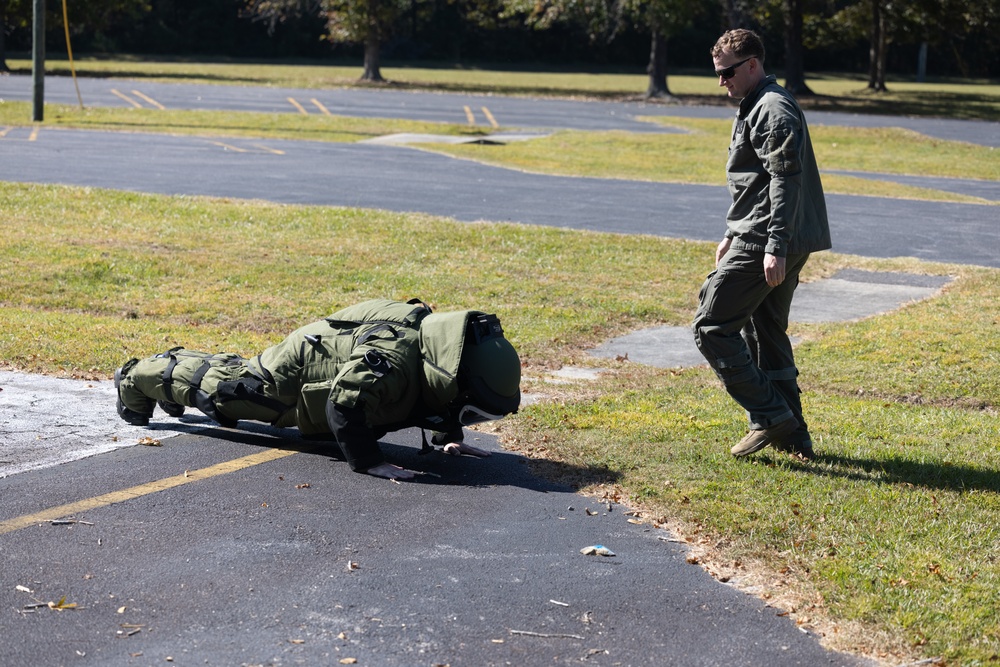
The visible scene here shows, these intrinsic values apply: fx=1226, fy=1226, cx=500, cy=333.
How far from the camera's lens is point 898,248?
14656mm

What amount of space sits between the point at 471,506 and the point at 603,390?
2.53 m

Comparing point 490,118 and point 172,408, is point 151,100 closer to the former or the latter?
point 490,118

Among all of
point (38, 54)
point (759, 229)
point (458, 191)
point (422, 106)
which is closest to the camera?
point (759, 229)

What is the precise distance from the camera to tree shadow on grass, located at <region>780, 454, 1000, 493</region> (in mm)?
5918

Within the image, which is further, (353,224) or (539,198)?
(539,198)

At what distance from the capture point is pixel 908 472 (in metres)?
6.08

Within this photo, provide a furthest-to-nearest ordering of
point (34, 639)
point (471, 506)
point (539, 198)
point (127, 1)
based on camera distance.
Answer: point (127, 1), point (539, 198), point (471, 506), point (34, 639)

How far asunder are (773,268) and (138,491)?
306 centimetres

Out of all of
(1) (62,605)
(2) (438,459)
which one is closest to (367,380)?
(2) (438,459)

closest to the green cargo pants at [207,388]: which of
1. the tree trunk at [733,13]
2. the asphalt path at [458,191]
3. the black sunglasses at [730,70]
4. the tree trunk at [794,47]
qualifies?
the black sunglasses at [730,70]

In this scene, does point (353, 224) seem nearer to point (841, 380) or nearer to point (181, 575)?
point (841, 380)

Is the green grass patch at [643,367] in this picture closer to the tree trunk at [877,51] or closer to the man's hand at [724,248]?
the man's hand at [724,248]

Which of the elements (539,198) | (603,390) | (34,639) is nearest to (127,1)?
(539,198)

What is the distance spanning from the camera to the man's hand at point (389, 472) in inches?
230
